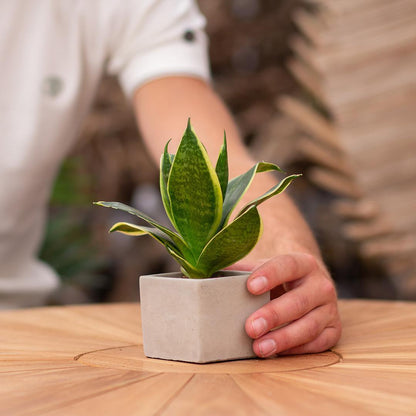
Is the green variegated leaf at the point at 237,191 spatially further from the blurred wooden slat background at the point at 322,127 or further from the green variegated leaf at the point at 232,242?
the blurred wooden slat background at the point at 322,127

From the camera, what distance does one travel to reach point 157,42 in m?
1.64

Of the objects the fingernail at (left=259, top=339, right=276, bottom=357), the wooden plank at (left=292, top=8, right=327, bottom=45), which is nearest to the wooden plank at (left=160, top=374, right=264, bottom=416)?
the fingernail at (left=259, top=339, right=276, bottom=357)

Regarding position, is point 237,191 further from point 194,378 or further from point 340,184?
point 340,184

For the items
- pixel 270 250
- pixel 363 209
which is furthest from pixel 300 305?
pixel 363 209

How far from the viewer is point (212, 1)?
3.33 metres

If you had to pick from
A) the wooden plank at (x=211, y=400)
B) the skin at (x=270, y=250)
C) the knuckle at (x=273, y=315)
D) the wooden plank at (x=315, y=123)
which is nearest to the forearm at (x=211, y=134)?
the skin at (x=270, y=250)

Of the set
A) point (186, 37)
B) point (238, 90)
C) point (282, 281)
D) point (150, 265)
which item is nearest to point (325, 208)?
point (238, 90)

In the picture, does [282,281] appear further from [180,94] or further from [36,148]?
[36,148]

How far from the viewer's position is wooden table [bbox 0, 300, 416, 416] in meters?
0.64

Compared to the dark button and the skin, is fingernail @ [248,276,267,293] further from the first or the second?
the dark button

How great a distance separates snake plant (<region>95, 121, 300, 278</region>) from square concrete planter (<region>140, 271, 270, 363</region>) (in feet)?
0.11

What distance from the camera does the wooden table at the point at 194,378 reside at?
64cm

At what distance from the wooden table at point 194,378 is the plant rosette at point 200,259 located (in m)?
0.03

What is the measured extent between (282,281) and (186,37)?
0.94 m
